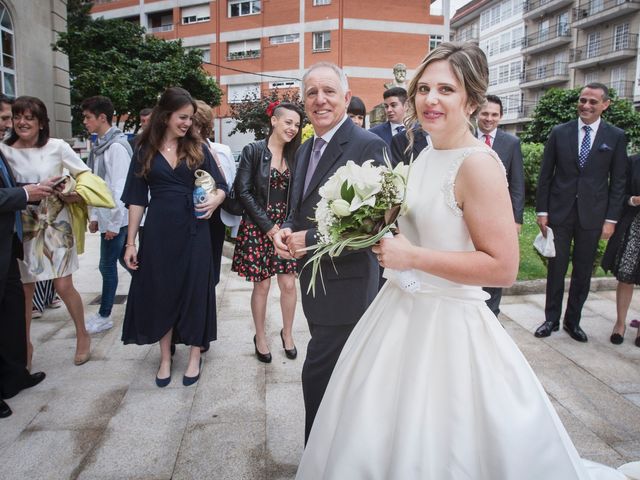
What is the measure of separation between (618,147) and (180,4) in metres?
39.1

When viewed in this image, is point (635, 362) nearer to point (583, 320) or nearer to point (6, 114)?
point (583, 320)

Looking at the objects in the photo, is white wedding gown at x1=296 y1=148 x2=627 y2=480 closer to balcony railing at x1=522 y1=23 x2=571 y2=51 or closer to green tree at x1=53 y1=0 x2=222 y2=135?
green tree at x1=53 y1=0 x2=222 y2=135

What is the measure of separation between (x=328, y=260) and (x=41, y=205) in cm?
265

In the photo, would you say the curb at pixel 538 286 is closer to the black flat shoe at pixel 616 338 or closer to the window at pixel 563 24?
the black flat shoe at pixel 616 338

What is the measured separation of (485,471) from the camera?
62.1 inches

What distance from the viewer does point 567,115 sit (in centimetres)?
2289

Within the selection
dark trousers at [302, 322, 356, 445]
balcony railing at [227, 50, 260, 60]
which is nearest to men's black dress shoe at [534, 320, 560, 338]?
dark trousers at [302, 322, 356, 445]

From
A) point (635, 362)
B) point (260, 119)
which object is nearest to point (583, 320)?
point (635, 362)

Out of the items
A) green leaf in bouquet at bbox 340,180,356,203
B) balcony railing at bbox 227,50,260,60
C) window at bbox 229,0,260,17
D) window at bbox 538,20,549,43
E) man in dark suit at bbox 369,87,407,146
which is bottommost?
green leaf in bouquet at bbox 340,180,356,203

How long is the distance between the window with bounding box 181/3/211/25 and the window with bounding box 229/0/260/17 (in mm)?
1950

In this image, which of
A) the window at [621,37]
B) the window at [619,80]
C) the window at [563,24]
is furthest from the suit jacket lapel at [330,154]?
the window at [563,24]

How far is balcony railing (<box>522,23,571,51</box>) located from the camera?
1561 inches

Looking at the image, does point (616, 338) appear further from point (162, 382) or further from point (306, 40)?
point (306, 40)

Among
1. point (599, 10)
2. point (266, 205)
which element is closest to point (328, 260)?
point (266, 205)
